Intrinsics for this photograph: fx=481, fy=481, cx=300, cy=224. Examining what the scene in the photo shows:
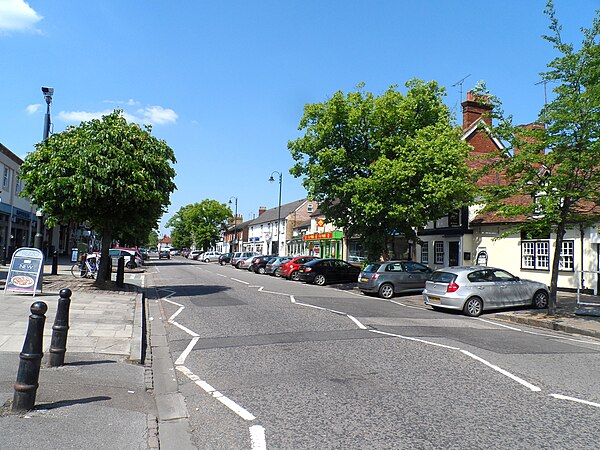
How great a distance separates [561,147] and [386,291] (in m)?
9.30

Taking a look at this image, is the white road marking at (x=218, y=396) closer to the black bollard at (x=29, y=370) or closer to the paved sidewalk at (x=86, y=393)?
the paved sidewalk at (x=86, y=393)

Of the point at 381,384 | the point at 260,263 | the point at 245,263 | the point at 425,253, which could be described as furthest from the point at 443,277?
the point at 245,263

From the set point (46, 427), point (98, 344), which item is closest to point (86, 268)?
point (98, 344)

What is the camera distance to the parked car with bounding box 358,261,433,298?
19.9 metres

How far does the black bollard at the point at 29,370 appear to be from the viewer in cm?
464

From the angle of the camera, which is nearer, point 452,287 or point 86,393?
point 86,393

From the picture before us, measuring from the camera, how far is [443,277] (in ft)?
50.4

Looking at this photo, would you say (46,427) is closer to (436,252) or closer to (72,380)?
(72,380)

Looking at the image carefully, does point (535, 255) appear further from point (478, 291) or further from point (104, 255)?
point (104, 255)

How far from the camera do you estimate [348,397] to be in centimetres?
570

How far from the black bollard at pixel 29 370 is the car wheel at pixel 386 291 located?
16298 millimetres

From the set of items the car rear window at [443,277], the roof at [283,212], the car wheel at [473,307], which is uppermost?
the roof at [283,212]

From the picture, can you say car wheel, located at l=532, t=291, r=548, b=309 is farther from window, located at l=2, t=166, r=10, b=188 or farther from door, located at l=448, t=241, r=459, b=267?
window, located at l=2, t=166, r=10, b=188

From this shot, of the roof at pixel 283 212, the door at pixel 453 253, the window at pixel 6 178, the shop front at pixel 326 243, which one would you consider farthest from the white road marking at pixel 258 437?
the roof at pixel 283 212
